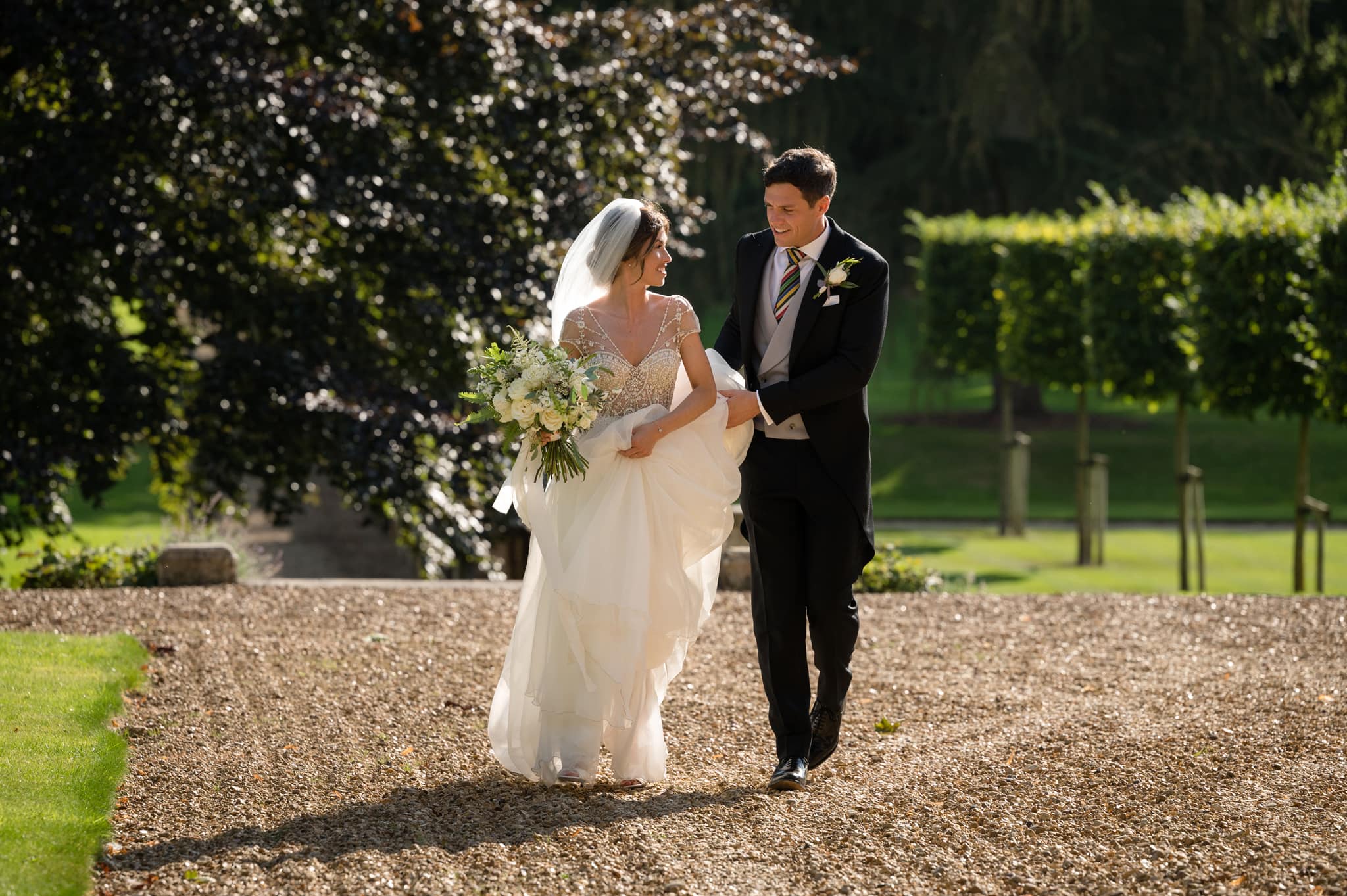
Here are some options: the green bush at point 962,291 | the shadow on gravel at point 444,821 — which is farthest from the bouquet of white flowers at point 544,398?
the green bush at point 962,291

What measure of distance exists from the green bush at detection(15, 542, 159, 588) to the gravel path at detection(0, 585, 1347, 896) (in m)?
0.76

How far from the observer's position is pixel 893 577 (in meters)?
Result: 9.16

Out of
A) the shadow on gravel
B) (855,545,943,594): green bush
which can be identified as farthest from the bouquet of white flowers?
(855,545,943,594): green bush

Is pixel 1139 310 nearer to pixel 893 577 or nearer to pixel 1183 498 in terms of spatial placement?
pixel 1183 498

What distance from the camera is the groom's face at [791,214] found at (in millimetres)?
4664

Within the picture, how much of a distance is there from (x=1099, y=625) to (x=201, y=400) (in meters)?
5.81

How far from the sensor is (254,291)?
1025 centimetres

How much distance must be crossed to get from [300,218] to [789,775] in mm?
6951

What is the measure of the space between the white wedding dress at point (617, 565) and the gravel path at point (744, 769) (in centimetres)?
20

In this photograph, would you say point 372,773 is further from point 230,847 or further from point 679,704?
point 679,704

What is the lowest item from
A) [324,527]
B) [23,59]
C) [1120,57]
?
[324,527]

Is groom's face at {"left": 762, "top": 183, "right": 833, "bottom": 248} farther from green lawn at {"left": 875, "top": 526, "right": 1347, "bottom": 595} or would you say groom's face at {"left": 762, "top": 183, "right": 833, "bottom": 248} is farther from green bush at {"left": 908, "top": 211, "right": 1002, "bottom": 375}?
green bush at {"left": 908, "top": 211, "right": 1002, "bottom": 375}

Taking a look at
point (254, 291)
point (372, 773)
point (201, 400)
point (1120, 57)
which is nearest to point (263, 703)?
point (372, 773)

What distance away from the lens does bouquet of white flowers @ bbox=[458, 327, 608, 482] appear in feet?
15.0
